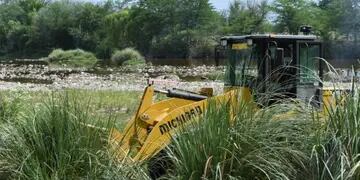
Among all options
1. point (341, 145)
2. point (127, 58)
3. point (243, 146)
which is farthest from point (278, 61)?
point (127, 58)

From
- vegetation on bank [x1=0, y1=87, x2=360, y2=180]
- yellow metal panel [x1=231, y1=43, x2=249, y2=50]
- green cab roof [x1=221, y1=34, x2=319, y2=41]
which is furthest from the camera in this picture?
yellow metal panel [x1=231, y1=43, x2=249, y2=50]

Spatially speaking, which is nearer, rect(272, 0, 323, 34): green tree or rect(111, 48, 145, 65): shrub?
rect(111, 48, 145, 65): shrub

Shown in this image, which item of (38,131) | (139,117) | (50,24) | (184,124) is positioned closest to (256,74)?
(139,117)

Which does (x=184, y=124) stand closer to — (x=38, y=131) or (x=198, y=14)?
(x=38, y=131)

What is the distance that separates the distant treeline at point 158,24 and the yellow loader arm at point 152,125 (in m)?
69.4

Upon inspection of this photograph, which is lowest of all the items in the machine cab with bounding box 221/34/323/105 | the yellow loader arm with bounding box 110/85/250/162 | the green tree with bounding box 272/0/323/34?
the yellow loader arm with bounding box 110/85/250/162

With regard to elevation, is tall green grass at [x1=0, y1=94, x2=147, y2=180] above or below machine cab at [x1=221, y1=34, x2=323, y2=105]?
below

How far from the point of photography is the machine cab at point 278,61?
7.43 m

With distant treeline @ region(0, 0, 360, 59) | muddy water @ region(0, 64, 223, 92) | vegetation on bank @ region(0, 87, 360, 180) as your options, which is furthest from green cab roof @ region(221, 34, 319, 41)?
distant treeline @ region(0, 0, 360, 59)

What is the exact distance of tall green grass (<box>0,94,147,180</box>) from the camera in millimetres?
5305

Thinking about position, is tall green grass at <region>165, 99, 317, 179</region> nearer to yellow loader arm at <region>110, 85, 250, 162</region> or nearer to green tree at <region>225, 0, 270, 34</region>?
yellow loader arm at <region>110, 85, 250, 162</region>

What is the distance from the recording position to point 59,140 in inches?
216

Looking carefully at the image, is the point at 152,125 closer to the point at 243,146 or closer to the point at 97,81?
the point at 243,146

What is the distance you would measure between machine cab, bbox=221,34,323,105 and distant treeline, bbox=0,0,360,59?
68975 millimetres
